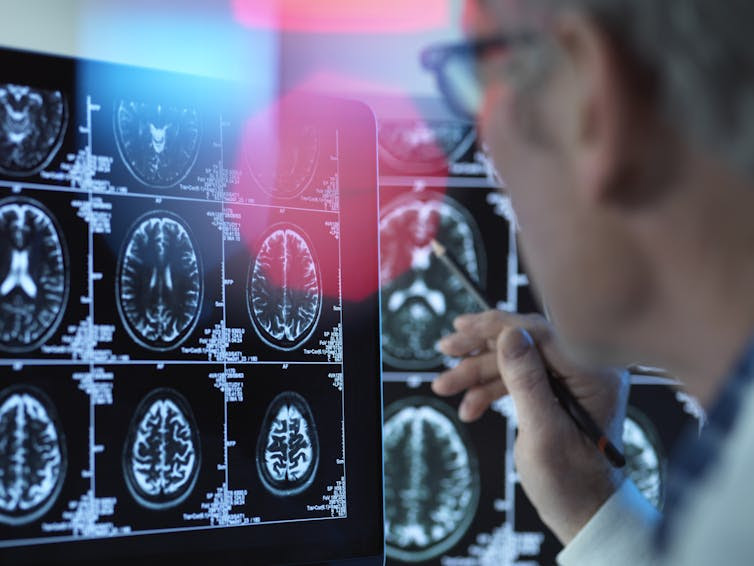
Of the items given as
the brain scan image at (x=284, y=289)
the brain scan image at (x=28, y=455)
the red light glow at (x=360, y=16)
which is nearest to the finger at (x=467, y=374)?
the brain scan image at (x=284, y=289)

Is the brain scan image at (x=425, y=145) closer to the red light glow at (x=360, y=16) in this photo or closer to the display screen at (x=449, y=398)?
the display screen at (x=449, y=398)

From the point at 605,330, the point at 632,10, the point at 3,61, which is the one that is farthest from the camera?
the point at 3,61

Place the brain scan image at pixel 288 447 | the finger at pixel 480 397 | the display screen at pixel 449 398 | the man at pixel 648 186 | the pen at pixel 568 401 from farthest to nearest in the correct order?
the display screen at pixel 449 398, the finger at pixel 480 397, the pen at pixel 568 401, the brain scan image at pixel 288 447, the man at pixel 648 186

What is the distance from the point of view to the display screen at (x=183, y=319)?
2.25 ft

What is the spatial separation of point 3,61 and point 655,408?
970 millimetres

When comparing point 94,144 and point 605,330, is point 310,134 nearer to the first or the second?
point 94,144

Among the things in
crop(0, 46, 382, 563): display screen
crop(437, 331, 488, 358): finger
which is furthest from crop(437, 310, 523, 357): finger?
crop(0, 46, 382, 563): display screen

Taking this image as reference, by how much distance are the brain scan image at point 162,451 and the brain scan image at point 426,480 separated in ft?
1.89

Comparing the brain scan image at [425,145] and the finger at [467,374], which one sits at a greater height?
the brain scan image at [425,145]

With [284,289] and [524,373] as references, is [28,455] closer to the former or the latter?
[284,289]

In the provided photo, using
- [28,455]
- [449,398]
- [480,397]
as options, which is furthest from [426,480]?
[28,455]

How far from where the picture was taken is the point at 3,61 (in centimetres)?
69

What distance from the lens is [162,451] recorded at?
74 centimetres

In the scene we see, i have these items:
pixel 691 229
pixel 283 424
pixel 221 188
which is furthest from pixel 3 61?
pixel 691 229
